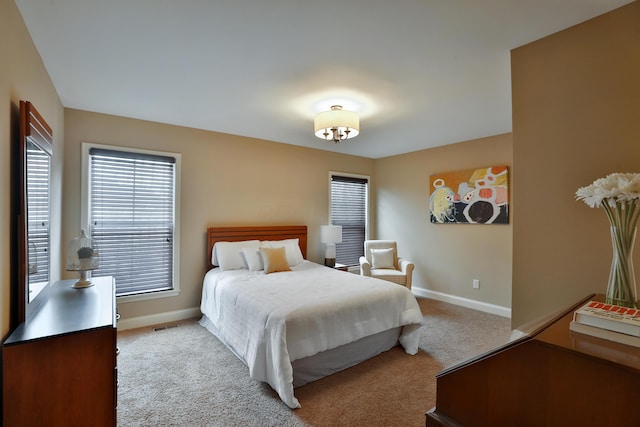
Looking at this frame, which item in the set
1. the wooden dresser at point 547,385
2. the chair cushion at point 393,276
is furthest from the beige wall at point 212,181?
the wooden dresser at point 547,385

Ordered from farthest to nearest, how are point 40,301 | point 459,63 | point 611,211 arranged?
point 459,63
point 40,301
point 611,211

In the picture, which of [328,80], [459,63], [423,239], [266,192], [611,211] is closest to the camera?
[611,211]

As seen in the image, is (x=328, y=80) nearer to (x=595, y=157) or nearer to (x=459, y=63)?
(x=459, y=63)

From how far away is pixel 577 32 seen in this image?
1712mm

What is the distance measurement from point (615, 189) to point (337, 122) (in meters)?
2.17

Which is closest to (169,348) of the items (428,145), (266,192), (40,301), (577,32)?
(40,301)

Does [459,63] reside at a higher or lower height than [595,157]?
higher

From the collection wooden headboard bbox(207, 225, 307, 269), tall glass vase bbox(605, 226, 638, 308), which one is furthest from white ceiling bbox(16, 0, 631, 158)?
wooden headboard bbox(207, 225, 307, 269)

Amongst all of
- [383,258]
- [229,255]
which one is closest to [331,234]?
[383,258]

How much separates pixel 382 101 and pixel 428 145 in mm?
2126

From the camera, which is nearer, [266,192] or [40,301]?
[40,301]

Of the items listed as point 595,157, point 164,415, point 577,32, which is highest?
point 577,32

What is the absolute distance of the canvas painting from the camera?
4.00 metres

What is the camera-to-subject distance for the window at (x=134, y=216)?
3.34 metres
